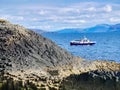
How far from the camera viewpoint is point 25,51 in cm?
4088

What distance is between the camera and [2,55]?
3984 cm

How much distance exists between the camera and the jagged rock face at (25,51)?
38969 mm

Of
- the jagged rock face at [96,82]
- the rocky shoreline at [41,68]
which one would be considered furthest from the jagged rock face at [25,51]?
the jagged rock face at [96,82]

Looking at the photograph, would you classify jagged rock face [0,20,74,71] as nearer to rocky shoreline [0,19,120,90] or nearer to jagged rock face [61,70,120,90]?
rocky shoreline [0,19,120,90]

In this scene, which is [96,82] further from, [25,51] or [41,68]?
[25,51]

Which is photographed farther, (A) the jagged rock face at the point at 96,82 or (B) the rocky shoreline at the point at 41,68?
(B) the rocky shoreline at the point at 41,68

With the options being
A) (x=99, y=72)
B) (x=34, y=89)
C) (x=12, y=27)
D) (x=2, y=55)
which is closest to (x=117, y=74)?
(x=99, y=72)

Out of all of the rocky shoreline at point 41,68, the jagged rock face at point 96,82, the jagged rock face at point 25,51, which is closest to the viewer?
the jagged rock face at point 96,82

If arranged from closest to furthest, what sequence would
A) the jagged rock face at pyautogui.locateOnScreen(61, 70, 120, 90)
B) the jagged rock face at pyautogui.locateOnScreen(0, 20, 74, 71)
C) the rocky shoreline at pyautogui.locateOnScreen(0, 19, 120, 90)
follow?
the jagged rock face at pyautogui.locateOnScreen(61, 70, 120, 90), the rocky shoreline at pyautogui.locateOnScreen(0, 19, 120, 90), the jagged rock face at pyautogui.locateOnScreen(0, 20, 74, 71)

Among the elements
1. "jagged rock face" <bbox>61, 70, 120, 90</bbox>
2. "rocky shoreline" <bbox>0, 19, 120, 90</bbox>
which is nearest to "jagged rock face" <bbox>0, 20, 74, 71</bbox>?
"rocky shoreline" <bbox>0, 19, 120, 90</bbox>

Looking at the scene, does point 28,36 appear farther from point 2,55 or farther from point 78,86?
point 78,86

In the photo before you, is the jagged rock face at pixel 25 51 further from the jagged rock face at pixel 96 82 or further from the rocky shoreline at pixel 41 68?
the jagged rock face at pixel 96 82

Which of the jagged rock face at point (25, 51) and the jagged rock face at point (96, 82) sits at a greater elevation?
the jagged rock face at point (25, 51)

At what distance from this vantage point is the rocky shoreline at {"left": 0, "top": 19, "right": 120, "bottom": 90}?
103 feet
